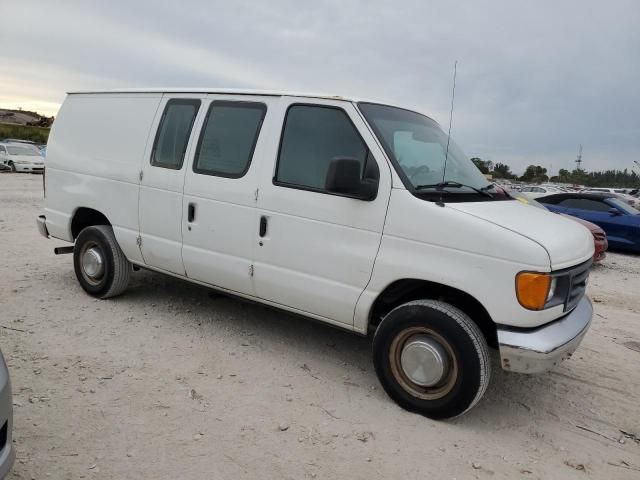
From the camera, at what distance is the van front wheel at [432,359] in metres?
3.37

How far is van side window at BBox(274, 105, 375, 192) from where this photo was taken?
3.91 meters

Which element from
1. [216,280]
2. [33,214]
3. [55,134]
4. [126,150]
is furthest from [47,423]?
[33,214]

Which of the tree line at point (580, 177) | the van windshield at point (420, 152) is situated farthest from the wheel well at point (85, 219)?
the tree line at point (580, 177)

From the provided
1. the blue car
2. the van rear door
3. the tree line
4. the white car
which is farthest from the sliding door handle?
the tree line

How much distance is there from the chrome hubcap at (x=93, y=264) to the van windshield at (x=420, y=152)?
3272 mm

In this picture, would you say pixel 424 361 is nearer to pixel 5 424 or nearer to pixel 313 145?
pixel 313 145

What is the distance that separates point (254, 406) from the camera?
3.62 metres

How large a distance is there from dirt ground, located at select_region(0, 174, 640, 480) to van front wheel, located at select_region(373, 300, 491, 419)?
164 millimetres

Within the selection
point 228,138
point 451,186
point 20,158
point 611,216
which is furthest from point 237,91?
point 20,158

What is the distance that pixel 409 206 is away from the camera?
358 centimetres

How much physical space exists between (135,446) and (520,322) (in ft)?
8.03

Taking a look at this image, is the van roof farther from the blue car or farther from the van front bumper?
the blue car

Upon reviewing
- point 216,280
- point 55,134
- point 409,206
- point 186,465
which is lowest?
point 186,465

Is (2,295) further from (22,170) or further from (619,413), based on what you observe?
(22,170)
